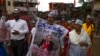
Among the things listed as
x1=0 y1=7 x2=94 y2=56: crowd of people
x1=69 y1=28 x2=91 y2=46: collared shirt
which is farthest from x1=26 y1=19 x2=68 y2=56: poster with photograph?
x1=69 y1=28 x2=91 y2=46: collared shirt

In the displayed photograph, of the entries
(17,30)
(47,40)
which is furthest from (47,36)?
(17,30)

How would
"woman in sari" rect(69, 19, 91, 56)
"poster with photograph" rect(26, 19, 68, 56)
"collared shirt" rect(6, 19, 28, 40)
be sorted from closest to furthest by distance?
"poster with photograph" rect(26, 19, 68, 56) → "woman in sari" rect(69, 19, 91, 56) → "collared shirt" rect(6, 19, 28, 40)

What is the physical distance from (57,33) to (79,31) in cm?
68

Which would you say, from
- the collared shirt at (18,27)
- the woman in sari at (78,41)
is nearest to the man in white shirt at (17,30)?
the collared shirt at (18,27)

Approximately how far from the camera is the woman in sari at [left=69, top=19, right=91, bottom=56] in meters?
8.68

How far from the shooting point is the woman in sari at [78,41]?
28.5 feet

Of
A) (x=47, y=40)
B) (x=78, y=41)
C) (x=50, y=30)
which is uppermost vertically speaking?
(x=50, y=30)

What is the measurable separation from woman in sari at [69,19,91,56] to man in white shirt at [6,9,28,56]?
1628 mm

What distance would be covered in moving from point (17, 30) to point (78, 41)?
6.14 feet

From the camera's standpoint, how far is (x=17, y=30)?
388 inches

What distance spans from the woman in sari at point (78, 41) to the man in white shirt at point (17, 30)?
64.1 inches

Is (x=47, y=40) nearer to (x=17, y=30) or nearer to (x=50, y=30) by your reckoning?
(x=50, y=30)

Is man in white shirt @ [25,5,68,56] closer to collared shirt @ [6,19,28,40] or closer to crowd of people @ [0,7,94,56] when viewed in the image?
crowd of people @ [0,7,94,56]

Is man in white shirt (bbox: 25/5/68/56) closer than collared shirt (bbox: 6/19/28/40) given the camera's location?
Yes
